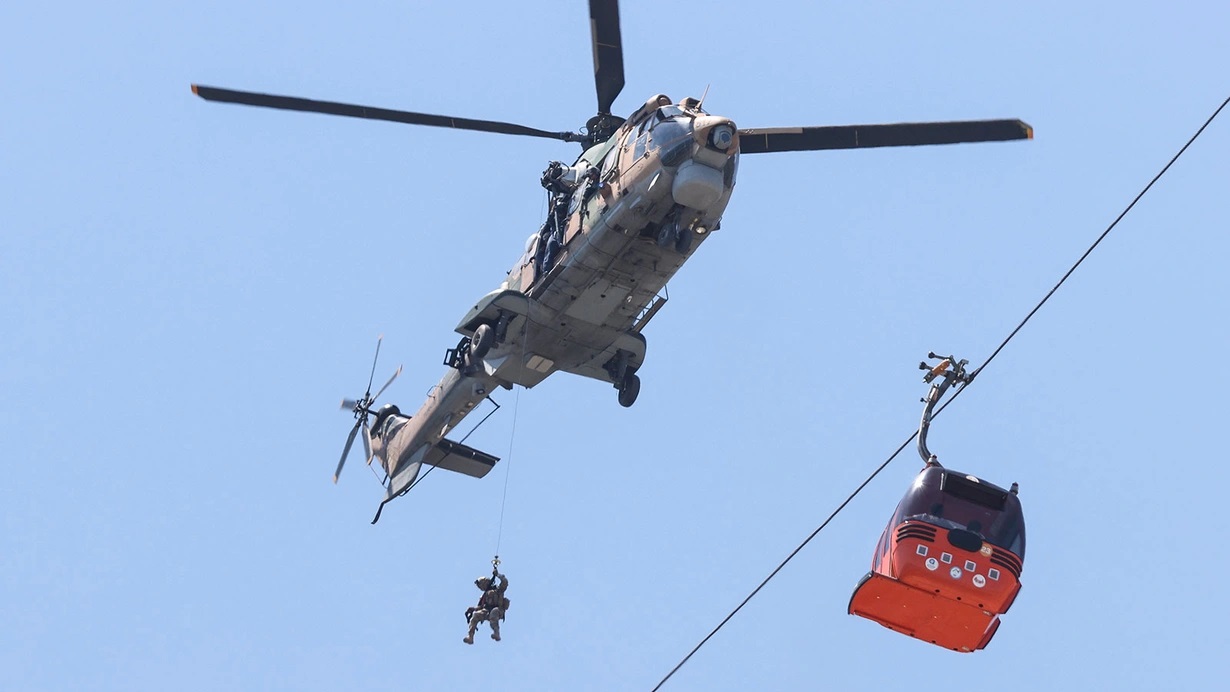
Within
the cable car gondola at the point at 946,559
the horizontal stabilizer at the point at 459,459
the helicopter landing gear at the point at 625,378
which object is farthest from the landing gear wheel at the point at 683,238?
the horizontal stabilizer at the point at 459,459

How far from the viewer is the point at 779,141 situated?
33.2 m

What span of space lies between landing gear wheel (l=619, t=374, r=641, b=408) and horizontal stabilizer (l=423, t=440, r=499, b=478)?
456cm

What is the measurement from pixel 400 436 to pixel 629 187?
10055 mm

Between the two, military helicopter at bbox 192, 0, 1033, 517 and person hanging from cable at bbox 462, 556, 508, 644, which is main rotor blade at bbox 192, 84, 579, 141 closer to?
military helicopter at bbox 192, 0, 1033, 517

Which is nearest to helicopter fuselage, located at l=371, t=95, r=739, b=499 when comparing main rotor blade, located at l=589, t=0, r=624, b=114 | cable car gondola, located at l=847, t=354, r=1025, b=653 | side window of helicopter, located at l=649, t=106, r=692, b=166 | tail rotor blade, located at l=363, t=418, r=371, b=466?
side window of helicopter, located at l=649, t=106, r=692, b=166

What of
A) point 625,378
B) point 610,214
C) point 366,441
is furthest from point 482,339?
point 366,441

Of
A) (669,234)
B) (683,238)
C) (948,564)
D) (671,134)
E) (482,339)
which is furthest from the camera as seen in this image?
(482,339)

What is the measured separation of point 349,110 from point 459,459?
27.9 feet

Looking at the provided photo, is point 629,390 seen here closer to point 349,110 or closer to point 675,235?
point 675,235

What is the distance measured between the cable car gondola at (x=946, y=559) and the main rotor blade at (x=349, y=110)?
11279 millimetres

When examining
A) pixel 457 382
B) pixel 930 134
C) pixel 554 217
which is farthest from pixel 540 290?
pixel 930 134

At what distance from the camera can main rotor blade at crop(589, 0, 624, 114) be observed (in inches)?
1302

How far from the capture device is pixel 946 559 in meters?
25.2

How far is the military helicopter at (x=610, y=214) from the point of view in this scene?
31672 millimetres
